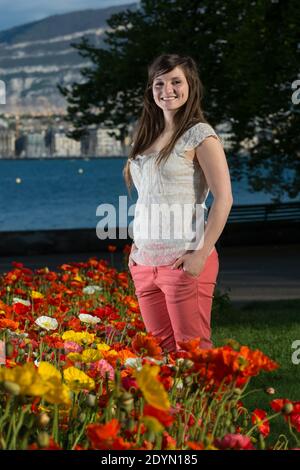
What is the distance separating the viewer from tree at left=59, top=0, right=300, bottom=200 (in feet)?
71.5

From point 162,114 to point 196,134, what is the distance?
1.05 feet

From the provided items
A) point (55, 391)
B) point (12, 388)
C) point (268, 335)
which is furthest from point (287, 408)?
point (268, 335)

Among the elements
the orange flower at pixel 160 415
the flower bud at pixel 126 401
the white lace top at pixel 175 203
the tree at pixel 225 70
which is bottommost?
the flower bud at pixel 126 401

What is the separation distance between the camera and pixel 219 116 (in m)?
25.3

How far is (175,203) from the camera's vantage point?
4457mm

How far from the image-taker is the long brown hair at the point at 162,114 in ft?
14.9

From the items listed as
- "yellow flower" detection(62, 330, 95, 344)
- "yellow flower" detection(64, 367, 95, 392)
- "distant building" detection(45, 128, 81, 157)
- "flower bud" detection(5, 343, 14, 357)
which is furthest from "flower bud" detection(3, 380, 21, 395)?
"distant building" detection(45, 128, 81, 157)

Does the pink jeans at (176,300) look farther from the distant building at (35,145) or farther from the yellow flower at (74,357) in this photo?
the distant building at (35,145)

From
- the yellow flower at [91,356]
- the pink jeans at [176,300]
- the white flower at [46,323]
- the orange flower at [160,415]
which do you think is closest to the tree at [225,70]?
the white flower at [46,323]

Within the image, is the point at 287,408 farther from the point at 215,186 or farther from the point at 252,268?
the point at 252,268

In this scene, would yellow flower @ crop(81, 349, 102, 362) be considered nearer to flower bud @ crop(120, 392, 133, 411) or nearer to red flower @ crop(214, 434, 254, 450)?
flower bud @ crop(120, 392, 133, 411)

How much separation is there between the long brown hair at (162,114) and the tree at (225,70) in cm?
1677

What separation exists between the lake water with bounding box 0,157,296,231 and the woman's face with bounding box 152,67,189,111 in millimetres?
55720
